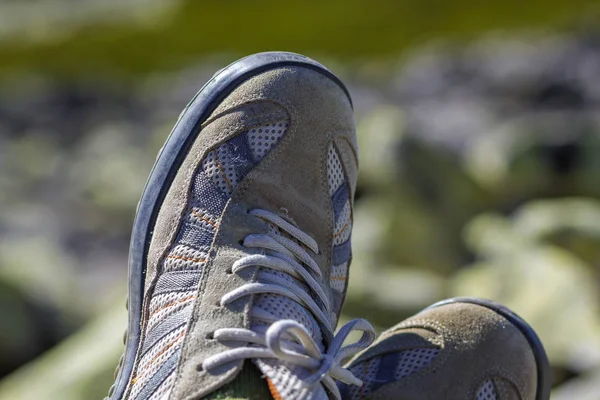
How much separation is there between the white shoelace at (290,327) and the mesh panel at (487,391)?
18 centimetres

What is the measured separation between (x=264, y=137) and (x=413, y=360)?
430 mm

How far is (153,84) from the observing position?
955cm

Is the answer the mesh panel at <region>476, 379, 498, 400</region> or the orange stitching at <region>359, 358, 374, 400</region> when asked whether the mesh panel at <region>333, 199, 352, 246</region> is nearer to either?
the orange stitching at <region>359, 358, 374, 400</region>

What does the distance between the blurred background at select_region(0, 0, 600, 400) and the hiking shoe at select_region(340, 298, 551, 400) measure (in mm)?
585

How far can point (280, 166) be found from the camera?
1469mm

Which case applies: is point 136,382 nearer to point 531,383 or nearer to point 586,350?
point 531,383

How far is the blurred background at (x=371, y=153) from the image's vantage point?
2646 millimetres

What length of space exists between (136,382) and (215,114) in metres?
0.45

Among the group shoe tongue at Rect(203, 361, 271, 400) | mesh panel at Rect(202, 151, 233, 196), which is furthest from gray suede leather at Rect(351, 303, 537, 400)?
mesh panel at Rect(202, 151, 233, 196)

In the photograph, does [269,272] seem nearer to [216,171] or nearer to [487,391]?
[216,171]

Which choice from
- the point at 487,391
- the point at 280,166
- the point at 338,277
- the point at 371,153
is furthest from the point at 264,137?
the point at 371,153

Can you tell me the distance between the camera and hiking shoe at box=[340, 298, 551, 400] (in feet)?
4.43

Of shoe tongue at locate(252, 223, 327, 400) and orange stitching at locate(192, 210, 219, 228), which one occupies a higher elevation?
orange stitching at locate(192, 210, 219, 228)

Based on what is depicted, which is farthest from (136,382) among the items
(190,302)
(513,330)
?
(513,330)
